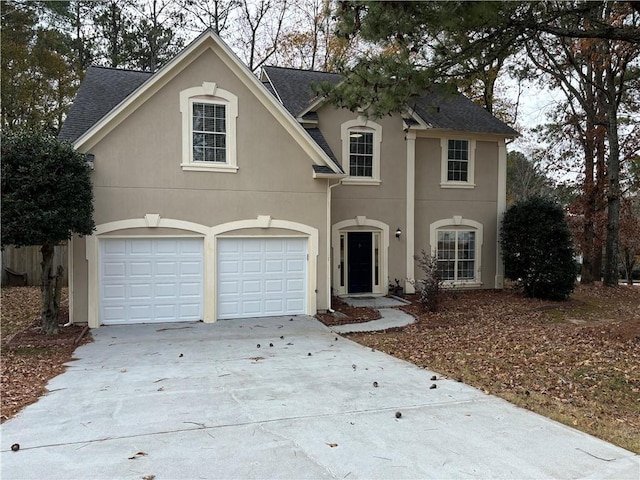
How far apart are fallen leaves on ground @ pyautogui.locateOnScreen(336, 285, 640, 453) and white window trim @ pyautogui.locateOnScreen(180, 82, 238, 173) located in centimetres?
506

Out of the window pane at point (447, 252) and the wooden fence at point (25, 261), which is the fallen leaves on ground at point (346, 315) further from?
the wooden fence at point (25, 261)

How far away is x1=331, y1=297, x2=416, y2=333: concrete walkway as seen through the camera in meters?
11.0

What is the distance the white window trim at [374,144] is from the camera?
48.6 feet

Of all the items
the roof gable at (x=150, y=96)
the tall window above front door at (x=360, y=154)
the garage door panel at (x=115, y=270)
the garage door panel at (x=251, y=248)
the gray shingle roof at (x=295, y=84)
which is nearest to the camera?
the roof gable at (x=150, y=96)

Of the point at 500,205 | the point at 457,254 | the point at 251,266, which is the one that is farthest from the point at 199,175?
the point at 500,205

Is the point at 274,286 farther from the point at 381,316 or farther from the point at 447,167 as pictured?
the point at 447,167

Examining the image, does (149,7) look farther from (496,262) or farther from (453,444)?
(453,444)

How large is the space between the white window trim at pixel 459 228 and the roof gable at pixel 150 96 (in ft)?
17.5

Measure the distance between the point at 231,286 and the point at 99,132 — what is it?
4.48m

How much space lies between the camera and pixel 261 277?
38.8ft

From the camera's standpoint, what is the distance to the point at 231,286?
11594 millimetres

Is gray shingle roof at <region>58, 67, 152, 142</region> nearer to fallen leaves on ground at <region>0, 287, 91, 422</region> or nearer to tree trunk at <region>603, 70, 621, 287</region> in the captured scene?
fallen leaves on ground at <region>0, 287, 91, 422</region>

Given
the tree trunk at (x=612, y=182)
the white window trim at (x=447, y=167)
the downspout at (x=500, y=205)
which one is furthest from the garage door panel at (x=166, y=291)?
the tree trunk at (x=612, y=182)

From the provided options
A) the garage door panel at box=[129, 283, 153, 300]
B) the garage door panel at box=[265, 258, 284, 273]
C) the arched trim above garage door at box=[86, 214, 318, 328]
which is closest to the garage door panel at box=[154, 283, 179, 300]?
the garage door panel at box=[129, 283, 153, 300]
